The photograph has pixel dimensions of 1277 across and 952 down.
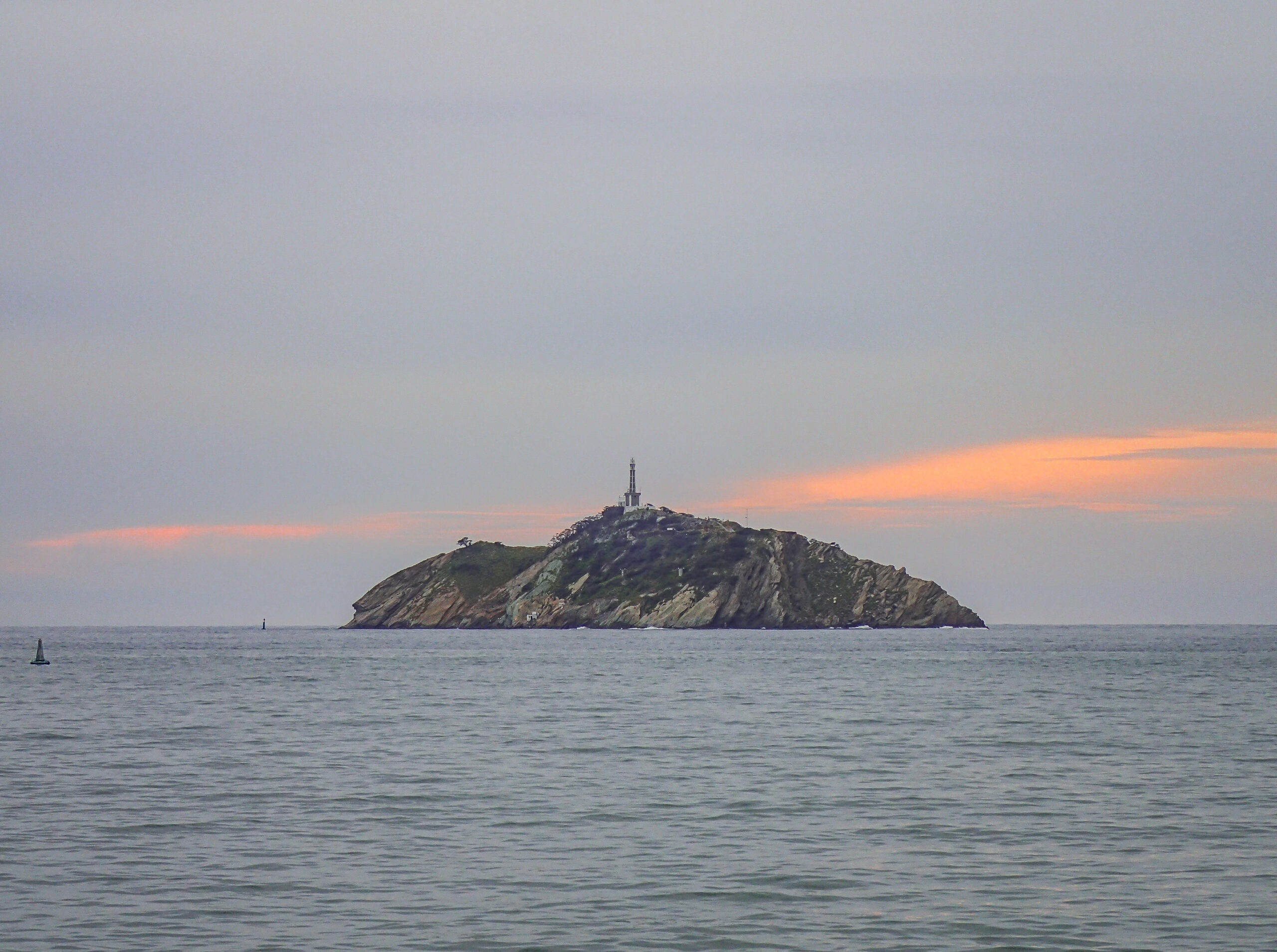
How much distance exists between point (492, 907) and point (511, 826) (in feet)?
30.6

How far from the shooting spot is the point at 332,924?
2370 centimetres

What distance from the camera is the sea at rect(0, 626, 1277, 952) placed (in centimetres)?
2370

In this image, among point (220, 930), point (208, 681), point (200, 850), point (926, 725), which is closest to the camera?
point (220, 930)

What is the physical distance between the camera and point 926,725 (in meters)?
66.4

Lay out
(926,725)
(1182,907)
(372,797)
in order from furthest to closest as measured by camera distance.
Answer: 1. (926,725)
2. (372,797)
3. (1182,907)

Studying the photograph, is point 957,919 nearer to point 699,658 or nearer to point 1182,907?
point 1182,907

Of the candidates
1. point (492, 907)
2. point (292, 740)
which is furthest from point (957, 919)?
point (292, 740)

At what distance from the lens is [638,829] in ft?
112

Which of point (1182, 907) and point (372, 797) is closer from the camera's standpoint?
point (1182, 907)

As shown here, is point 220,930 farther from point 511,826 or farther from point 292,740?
point 292,740

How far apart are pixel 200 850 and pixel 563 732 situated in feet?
105

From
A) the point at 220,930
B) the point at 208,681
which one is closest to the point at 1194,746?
the point at 220,930

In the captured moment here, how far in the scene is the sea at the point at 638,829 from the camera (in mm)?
23703

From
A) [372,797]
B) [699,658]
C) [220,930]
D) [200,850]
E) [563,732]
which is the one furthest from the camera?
[699,658]
